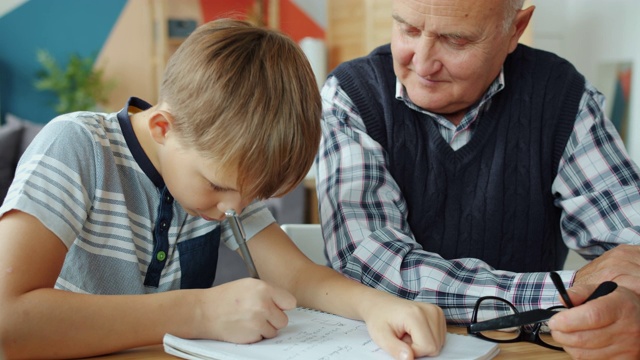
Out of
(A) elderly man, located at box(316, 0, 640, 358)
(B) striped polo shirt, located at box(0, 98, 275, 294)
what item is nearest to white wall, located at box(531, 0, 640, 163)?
(A) elderly man, located at box(316, 0, 640, 358)

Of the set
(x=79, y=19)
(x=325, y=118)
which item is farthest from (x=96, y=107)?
(x=325, y=118)

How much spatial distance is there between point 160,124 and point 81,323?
31cm

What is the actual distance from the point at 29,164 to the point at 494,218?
930 millimetres

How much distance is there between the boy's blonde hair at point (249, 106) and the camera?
1021mm

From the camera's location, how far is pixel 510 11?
5.00ft

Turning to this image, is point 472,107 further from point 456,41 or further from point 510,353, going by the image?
point 510,353

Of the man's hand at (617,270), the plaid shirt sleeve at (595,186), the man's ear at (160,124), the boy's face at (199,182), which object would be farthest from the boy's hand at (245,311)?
the plaid shirt sleeve at (595,186)

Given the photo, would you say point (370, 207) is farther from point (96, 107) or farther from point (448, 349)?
point (96, 107)

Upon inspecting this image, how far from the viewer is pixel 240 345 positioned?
97cm

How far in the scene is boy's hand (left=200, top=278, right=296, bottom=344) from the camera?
974mm

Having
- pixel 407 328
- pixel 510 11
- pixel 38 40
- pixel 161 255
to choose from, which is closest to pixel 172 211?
pixel 161 255

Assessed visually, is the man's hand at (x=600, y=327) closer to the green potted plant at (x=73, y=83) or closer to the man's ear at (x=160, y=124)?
the man's ear at (x=160, y=124)

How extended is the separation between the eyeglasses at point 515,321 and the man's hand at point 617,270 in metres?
0.09

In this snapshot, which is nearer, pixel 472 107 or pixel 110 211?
pixel 110 211
